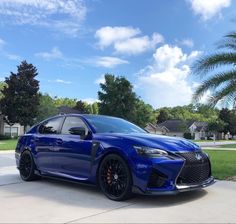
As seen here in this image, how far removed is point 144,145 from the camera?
705 centimetres

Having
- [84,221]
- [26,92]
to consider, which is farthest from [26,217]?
[26,92]

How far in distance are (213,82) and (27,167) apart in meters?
6.49

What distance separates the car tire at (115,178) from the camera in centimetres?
707

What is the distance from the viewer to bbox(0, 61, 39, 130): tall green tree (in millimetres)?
54812

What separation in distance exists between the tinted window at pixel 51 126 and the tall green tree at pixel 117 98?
5429 centimetres

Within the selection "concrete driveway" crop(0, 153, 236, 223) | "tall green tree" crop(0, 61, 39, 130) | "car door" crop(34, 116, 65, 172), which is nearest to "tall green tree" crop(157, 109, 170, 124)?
"tall green tree" crop(0, 61, 39, 130)

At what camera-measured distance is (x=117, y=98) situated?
64625mm

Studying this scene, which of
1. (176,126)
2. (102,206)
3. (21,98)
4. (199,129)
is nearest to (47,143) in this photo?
(102,206)

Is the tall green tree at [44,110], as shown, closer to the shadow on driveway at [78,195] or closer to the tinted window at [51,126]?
the tinted window at [51,126]

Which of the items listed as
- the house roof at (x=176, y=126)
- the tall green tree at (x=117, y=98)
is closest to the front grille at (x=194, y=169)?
the tall green tree at (x=117, y=98)

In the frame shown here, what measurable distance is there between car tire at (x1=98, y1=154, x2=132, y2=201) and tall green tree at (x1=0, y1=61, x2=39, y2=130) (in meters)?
48.2

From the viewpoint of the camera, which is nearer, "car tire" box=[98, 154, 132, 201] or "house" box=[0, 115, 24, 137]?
"car tire" box=[98, 154, 132, 201]

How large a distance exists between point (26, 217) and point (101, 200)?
1.51 metres

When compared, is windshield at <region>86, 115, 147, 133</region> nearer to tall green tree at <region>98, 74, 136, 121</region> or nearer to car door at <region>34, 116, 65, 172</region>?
car door at <region>34, 116, 65, 172</region>
